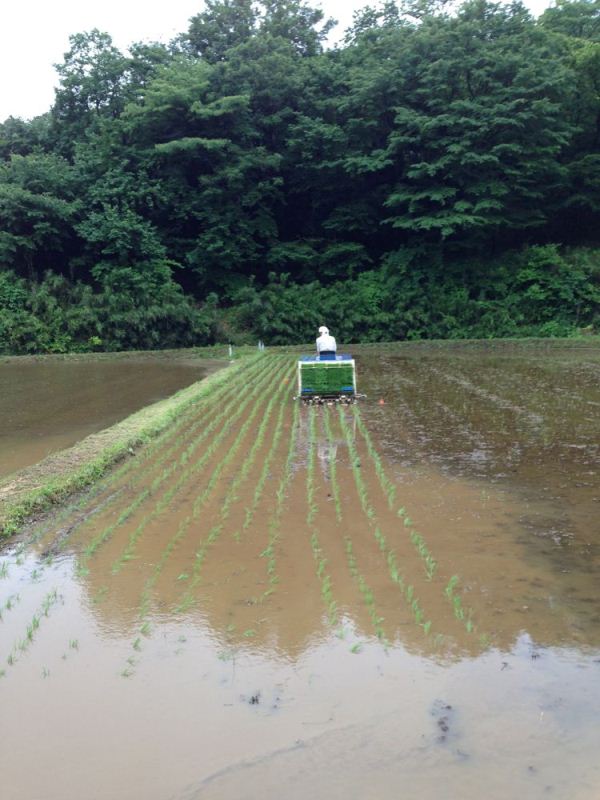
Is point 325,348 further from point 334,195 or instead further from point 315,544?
point 334,195

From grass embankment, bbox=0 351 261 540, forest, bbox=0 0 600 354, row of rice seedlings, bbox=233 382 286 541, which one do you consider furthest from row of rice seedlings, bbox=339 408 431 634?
forest, bbox=0 0 600 354

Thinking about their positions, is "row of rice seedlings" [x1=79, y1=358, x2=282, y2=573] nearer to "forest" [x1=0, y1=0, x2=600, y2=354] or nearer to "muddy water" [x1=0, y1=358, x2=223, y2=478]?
"muddy water" [x1=0, y1=358, x2=223, y2=478]

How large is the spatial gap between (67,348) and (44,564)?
22400 millimetres

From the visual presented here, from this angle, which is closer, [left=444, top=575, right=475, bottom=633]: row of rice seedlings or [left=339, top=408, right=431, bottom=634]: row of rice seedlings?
[left=444, top=575, right=475, bottom=633]: row of rice seedlings

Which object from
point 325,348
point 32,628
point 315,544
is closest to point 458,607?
point 315,544

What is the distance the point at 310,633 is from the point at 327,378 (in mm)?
8961

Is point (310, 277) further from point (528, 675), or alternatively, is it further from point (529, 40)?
point (528, 675)

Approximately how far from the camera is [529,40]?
27344 millimetres

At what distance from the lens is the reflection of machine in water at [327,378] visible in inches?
503

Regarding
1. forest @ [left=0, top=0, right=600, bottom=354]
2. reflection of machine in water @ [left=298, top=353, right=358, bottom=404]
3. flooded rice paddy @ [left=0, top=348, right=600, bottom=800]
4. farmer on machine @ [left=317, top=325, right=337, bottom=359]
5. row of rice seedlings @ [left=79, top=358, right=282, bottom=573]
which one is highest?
forest @ [left=0, top=0, right=600, bottom=354]

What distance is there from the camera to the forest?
2684cm

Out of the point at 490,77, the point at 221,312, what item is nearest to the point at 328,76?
the point at 490,77

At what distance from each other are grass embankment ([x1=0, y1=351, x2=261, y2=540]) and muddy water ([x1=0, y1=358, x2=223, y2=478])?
0.57 metres

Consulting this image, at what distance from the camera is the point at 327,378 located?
12.9m
